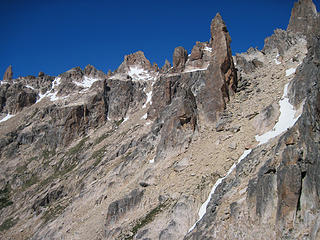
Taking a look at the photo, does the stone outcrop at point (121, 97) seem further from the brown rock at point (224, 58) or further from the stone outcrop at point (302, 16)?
the brown rock at point (224, 58)

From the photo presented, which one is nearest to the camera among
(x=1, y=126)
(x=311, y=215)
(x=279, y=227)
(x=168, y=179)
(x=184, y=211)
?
(x=311, y=215)

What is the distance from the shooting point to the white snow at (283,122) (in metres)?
24.5

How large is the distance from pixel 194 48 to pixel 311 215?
190 ft

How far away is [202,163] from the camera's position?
93.8ft

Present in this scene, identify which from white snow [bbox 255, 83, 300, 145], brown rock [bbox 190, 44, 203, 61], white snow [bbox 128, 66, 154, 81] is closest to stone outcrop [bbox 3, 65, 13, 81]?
white snow [bbox 128, 66, 154, 81]

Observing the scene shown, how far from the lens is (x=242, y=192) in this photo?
792 inches

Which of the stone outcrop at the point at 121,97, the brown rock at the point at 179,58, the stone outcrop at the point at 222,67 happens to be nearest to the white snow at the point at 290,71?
the stone outcrop at the point at 222,67

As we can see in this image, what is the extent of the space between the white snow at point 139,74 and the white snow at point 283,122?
268 feet

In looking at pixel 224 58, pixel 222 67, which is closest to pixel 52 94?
pixel 224 58

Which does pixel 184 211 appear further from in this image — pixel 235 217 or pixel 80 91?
pixel 80 91

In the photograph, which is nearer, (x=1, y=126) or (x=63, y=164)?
(x=63, y=164)

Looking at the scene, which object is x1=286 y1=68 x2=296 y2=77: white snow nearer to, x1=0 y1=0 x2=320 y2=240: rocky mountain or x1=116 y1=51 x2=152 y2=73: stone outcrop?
x1=0 y1=0 x2=320 y2=240: rocky mountain

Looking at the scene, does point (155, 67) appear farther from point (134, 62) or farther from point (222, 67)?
point (222, 67)

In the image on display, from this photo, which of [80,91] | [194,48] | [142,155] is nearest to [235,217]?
[142,155]
